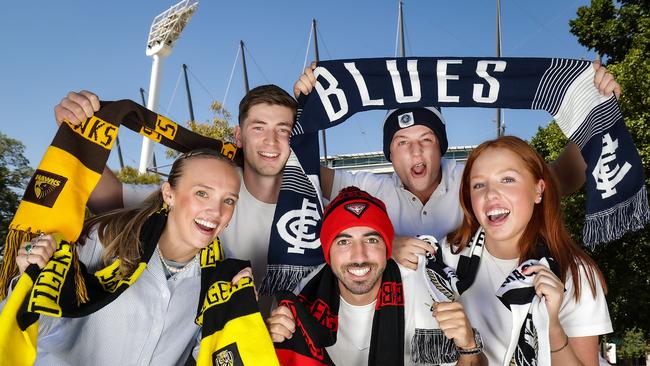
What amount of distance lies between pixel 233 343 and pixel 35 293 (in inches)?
43.2

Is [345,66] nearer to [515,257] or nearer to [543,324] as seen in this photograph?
[515,257]

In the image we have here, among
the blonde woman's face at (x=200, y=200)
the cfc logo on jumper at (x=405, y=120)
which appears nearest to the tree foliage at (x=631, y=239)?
the cfc logo on jumper at (x=405, y=120)

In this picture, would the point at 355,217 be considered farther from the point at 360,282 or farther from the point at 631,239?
the point at 631,239

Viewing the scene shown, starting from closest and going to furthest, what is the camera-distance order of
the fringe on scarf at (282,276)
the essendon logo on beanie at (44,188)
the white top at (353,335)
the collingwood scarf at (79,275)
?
the collingwood scarf at (79,275) → the white top at (353,335) → the essendon logo on beanie at (44,188) → the fringe on scarf at (282,276)

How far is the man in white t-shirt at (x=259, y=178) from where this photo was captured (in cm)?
441

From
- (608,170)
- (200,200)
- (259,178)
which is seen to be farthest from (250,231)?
(608,170)

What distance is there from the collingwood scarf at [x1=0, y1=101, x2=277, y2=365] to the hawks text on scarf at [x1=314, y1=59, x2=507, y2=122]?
4.79 feet

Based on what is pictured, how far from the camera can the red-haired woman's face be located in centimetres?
330

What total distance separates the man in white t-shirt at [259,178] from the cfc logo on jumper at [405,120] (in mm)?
874

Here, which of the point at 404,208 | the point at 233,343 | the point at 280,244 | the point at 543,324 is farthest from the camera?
the point at 404,208

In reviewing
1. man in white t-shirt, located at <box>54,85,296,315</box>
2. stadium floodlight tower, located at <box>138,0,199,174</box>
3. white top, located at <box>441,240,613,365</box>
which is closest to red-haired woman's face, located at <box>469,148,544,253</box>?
white top, located at <box>441,240,613,365</box>

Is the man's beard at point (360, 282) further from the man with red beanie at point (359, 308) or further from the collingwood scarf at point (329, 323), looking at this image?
the collingwood scarf at point (329, 323)

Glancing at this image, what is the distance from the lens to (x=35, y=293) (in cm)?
298

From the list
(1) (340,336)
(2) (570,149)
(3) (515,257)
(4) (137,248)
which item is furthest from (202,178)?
(2) (570,149)
